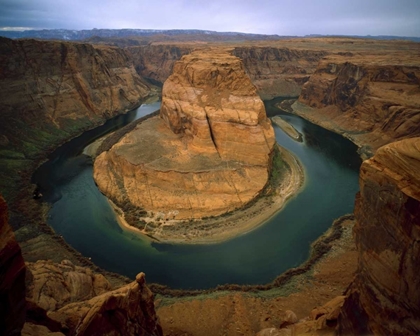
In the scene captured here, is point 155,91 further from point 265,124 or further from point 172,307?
point 172,307

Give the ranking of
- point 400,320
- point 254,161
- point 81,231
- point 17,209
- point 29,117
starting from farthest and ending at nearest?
point 29,117 → point 254,161 → point 17,209 → point 81,231 → point 400,320

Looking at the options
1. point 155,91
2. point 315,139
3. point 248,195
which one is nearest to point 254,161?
point 248,195

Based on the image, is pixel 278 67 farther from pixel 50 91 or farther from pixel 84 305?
pixel 84 305

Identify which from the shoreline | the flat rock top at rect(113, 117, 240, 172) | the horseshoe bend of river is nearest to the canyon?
the horseshoe bend of river

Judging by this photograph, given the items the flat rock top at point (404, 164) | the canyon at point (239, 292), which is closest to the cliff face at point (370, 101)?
the canyon at point (239, 292)

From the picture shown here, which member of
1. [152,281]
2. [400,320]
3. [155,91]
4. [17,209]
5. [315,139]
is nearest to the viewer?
[400,320]

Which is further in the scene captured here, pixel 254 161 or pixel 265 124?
→ pixel 265 124

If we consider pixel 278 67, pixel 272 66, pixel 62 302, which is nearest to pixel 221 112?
pixel 62 302
